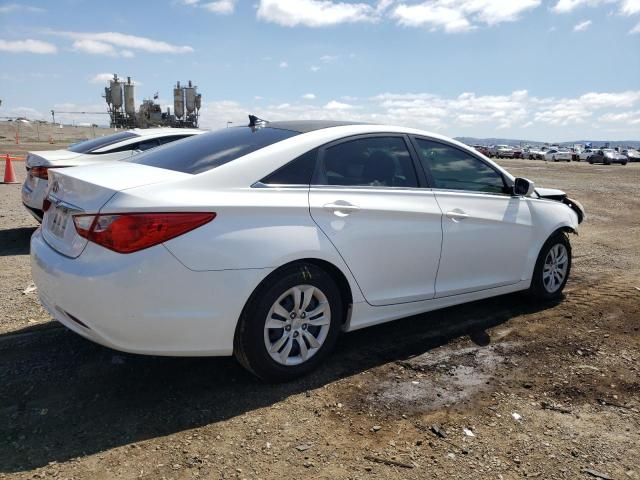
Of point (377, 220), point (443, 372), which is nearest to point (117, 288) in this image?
point (377, 220)

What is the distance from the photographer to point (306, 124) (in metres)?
4.16

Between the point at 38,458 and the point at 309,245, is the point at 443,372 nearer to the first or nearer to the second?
the point at 309,245

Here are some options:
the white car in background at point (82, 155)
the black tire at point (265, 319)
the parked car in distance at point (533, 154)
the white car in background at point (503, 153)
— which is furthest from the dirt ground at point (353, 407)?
the parked car in distance at point (533, 154)

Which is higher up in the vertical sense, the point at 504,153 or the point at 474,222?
the point at 474,222

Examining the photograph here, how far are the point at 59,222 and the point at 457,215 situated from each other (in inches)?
111

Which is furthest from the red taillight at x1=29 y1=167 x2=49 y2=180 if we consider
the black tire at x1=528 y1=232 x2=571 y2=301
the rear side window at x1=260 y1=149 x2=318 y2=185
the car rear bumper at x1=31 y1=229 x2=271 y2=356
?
the black tire at x1=528 y1=232 x2=571 y2=301

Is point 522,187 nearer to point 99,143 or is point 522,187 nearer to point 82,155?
point 82,155

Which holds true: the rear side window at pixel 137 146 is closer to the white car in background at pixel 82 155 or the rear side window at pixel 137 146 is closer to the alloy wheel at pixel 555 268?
the white car in background at pixel 82 155

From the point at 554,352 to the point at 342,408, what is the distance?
188 cm

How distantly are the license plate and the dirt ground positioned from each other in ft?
3.05

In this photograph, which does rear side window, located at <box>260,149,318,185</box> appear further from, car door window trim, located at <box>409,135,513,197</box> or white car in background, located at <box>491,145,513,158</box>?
white car in background, located at <box>491,145,513,158</box>

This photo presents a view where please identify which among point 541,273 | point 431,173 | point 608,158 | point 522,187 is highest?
point 431,173

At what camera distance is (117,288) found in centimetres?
287

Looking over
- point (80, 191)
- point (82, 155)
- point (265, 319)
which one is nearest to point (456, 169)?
point (265, 319)
